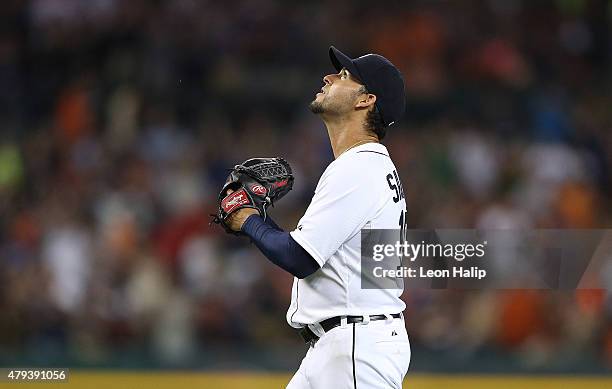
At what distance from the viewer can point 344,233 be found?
10.8 ft

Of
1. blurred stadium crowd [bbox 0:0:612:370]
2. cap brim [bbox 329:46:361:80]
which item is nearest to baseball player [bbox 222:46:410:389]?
cap brim [bbox 329:46:361:80]

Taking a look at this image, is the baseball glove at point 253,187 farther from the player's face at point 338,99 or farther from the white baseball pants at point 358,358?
the white baseball pants at point 358,358

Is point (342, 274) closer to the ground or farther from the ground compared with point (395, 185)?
closer to the ground

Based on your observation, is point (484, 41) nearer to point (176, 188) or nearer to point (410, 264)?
point (176, 188)

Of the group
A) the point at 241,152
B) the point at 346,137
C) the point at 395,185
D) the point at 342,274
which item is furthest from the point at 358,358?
the point at 241,152

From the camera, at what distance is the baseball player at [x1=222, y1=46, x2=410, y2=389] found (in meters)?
3.28

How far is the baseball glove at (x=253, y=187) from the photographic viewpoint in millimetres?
3477

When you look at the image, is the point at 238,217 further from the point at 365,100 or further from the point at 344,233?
the point at 365,100

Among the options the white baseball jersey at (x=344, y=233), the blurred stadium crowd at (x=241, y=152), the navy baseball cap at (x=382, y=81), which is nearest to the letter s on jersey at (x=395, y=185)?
the white baseball jersey at (x=344, y=233)

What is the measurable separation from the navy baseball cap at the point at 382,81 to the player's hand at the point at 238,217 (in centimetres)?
62

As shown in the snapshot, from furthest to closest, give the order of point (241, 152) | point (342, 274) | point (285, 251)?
point (241, 152) < point (342, 274) < point (285, 251)

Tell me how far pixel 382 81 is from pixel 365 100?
9cm

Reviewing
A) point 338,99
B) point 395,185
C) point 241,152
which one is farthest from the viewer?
point 241,152

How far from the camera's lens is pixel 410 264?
5469mm
